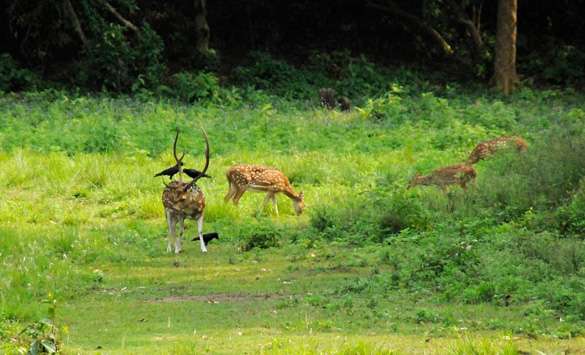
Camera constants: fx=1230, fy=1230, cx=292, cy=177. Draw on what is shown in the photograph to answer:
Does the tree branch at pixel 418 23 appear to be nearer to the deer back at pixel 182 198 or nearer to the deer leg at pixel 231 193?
the deer leg at pixel 231 193

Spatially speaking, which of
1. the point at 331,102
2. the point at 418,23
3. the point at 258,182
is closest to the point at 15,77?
the point at 331,102

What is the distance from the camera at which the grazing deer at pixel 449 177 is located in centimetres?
1727

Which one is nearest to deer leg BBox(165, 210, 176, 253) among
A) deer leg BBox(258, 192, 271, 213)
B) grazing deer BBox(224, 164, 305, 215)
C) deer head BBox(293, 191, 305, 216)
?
grazing deer BBox(224, 164, 305, 215)

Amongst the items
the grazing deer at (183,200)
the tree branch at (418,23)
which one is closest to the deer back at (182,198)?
the grazing deer at (183,200)

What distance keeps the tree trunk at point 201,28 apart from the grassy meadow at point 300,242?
1057 cm

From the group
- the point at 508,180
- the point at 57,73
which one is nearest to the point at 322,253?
the point at 508,180

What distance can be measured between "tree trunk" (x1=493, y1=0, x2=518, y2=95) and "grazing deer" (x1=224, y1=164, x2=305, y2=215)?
1723 cm

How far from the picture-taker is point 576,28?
130 feet

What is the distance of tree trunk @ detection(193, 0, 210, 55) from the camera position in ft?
121

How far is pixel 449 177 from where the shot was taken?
1747cm

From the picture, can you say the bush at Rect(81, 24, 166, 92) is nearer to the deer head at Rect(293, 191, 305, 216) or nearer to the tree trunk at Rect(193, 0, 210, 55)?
the tree trunk at Rect(193, 0, 210, 55)

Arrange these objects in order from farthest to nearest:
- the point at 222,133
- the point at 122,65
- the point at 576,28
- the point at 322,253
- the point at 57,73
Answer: the point at 576,28, the point at 57,73, the point at 122,65, the point at 222,133, the point at 322,253

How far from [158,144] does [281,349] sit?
45.5ft

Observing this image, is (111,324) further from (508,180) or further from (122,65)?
(122,65)
